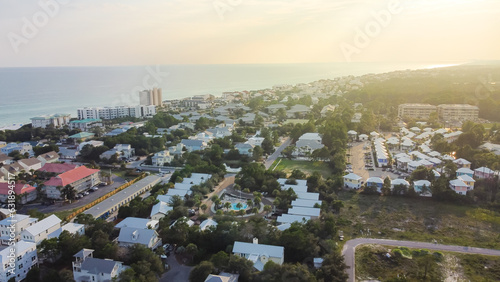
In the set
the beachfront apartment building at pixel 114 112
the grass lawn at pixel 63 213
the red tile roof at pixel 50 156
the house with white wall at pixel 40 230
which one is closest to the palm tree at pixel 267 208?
the house with white wall at pixel 40 230

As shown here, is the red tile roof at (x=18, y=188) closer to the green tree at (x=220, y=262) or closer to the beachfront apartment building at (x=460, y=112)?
the green tree at (x=220, y=262)

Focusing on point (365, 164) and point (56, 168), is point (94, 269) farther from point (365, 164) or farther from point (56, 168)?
point (365, 164)

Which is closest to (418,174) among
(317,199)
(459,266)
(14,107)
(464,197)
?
(464,197)

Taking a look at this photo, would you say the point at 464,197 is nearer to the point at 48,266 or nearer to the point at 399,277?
the point at 399,277

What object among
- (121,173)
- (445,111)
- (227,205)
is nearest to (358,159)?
(227,205)

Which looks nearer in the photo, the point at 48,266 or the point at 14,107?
the point at 48,266

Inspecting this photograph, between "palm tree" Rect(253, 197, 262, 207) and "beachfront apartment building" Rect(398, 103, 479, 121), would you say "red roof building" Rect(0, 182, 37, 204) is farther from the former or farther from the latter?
"beachfront apartment building" Rect(398, 103, 479, 121)
